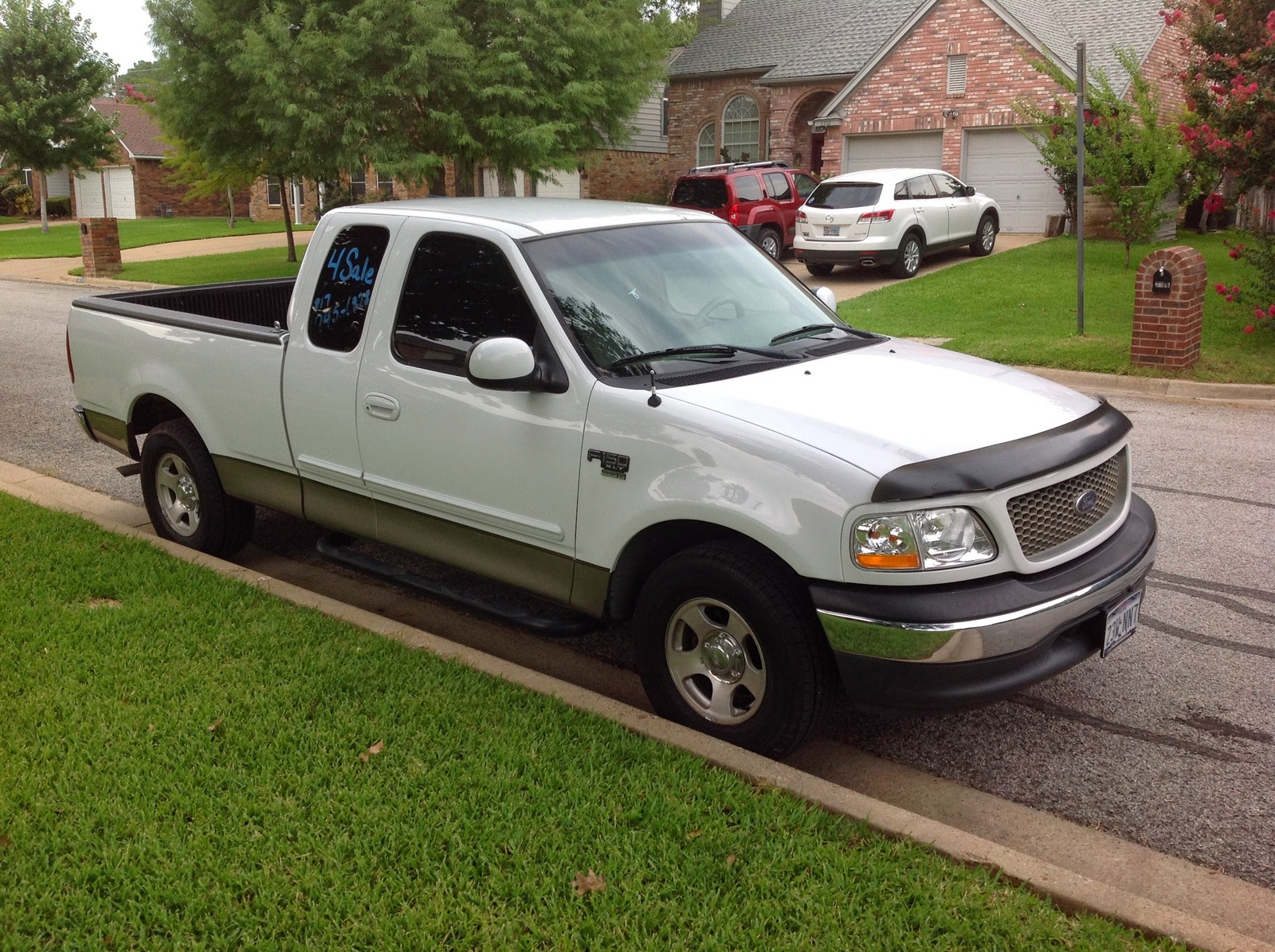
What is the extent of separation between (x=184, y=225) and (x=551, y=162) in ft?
96.4

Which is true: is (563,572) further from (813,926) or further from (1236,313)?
(1236,313)

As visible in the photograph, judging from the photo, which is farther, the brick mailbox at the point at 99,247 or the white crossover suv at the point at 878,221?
the brick mailbox at the point at 99,247

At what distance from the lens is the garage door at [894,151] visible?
1087 inches

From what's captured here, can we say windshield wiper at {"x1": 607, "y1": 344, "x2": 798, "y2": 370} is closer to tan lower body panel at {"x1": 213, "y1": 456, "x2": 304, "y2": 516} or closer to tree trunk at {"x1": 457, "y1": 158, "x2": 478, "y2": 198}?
tan lower body panel at {"x1": 213, "y1": 456, "x2": 304, "y2": 516}

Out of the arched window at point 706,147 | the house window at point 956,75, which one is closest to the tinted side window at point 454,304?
the house window at point 956,75

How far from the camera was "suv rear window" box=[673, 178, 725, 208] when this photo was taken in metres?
22.3

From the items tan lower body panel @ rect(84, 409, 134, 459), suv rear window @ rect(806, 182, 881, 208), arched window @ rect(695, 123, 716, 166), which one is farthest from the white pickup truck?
arched window @ rect(695, 123, 716, 166)

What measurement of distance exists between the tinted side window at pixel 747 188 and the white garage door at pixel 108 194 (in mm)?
41609

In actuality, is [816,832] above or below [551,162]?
below

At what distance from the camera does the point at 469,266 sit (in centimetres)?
474

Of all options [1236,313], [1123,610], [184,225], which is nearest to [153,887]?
[1123,610]

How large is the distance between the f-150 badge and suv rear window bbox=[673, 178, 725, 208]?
18640 mm

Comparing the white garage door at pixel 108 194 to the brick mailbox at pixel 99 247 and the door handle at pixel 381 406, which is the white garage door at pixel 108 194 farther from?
the door handle at pixel 381 406

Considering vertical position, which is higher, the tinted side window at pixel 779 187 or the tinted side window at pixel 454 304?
the tinted side window at pixel 779 187
